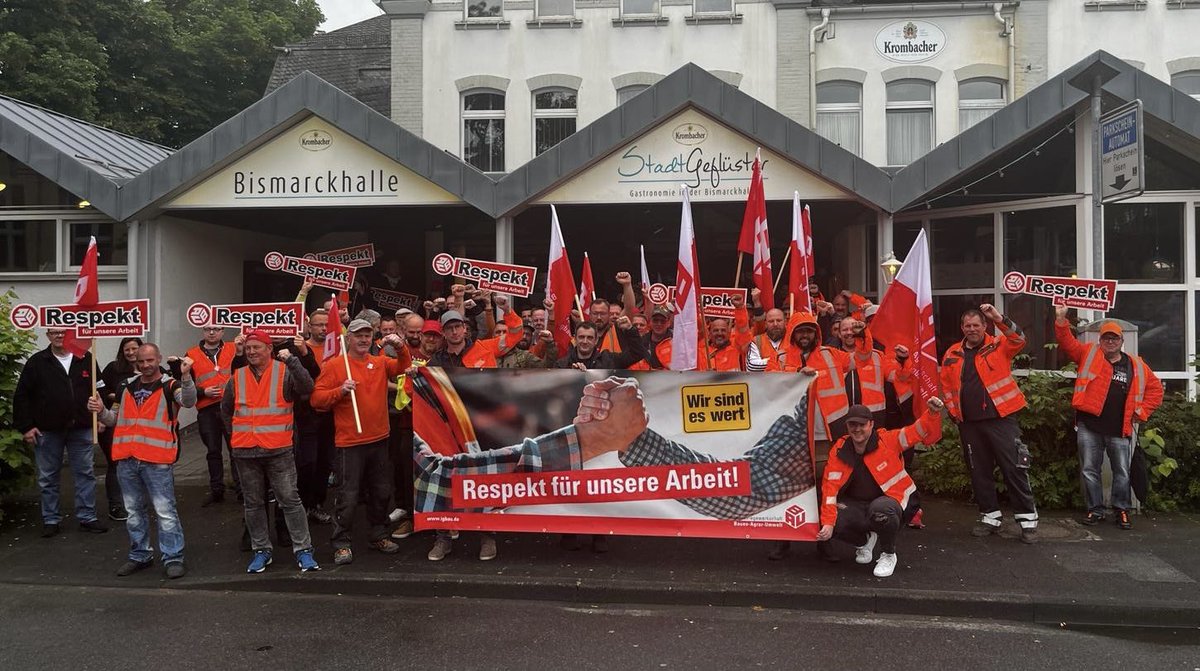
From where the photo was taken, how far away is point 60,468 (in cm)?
801

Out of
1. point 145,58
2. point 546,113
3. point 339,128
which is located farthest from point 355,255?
point 145,58

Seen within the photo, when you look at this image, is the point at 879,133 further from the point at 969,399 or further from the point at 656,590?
the point at 656,590

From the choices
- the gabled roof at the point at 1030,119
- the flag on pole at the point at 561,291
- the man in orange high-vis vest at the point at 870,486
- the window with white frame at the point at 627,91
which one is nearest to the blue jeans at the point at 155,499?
the flag on pole at the point at 561,291

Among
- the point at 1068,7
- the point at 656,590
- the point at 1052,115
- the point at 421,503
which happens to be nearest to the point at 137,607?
the point at 421,503

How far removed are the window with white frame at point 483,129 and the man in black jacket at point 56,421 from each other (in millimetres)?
Result: 12071

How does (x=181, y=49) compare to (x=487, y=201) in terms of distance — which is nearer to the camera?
(x=487, y=201)

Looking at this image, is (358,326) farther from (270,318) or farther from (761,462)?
(761,462)

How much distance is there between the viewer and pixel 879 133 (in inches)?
741

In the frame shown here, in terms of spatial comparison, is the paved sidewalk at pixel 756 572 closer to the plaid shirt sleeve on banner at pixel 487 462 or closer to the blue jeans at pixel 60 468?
the blue jeans at pixel 60 468

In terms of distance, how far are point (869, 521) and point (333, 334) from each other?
441cm

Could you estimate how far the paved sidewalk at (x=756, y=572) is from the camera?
605cm

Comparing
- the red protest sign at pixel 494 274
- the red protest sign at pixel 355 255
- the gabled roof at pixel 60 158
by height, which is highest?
the gabled roof at pixel 60 158

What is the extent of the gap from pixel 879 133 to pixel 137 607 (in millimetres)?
16773

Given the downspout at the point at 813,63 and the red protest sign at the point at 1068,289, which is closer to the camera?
the red protest sign at the point at 1068,289
